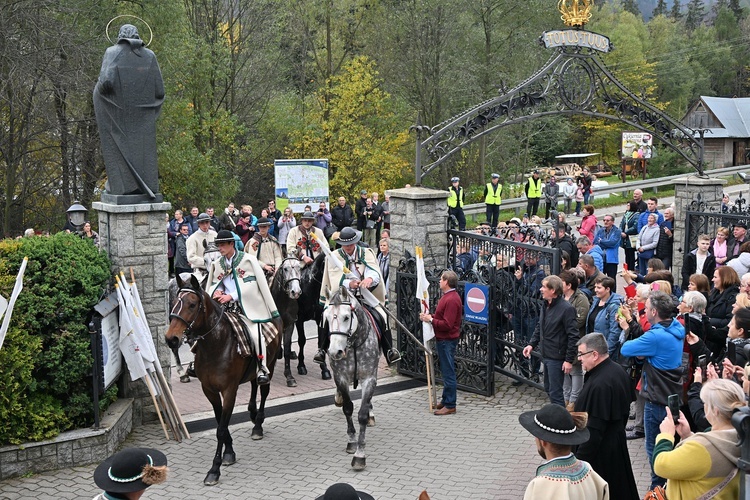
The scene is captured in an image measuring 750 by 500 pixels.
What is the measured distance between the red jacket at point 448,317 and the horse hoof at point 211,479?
3.68 m

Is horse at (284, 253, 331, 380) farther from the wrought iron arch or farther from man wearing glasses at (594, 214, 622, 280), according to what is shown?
man wearing glasses at (594, 214, 622, 280)

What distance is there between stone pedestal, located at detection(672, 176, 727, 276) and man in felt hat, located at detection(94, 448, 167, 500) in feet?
51.5

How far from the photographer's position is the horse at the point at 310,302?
12870mm

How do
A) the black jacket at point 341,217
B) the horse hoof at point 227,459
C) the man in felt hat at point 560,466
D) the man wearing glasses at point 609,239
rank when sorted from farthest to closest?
the black jacket at point 341,217 < the man wearing glasses at point 609,239 < the horse hoof at point 227,459 < the man in felt hat at point 560,466

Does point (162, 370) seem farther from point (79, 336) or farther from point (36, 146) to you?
point (36, 146)

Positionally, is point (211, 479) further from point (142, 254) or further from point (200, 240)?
point (200, 240)

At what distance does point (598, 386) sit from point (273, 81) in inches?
1069

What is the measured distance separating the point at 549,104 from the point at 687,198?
4381 mm

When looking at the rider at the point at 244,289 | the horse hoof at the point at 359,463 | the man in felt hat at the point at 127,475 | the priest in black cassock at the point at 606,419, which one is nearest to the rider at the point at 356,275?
the rider at the point at 244,289

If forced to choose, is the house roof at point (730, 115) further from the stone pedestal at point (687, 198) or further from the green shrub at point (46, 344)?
the green shrub at point (46, 344)

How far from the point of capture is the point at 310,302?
44.0 ft

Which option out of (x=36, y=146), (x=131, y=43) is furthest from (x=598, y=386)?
(x=36, y=146)

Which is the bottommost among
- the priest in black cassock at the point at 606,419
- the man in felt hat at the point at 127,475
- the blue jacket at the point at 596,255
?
the priest in black cassock at the point at 606,419

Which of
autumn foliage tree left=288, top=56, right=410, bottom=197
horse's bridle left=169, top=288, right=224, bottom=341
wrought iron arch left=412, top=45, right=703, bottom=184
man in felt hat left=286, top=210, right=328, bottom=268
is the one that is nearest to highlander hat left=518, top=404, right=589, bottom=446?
horse's bridle left=169, top=288, right=224, bottom=341
